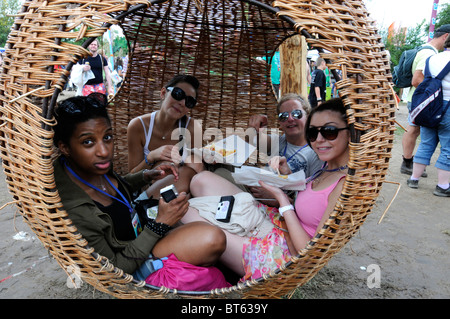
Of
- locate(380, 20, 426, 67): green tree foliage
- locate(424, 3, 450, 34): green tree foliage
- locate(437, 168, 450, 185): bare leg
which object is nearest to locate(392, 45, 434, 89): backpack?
locate(437, 168, 450, 185): bare leg

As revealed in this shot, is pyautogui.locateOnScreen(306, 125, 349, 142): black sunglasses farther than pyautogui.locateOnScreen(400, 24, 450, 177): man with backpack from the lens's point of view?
No

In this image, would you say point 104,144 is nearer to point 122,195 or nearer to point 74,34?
point 122,195

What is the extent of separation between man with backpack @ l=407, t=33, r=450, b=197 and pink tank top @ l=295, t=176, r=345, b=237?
268 centimetres

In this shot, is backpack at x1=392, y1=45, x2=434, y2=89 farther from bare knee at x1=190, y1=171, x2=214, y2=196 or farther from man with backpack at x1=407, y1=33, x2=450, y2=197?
bare knee at x1=190, y1=171, x2=214, y2=196

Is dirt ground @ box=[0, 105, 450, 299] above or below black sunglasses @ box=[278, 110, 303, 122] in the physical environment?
below

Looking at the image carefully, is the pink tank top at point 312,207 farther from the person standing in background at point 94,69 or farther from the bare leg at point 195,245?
the person standing in background at point 94,69

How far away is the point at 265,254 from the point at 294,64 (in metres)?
2.70

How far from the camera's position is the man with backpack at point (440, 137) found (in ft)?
11.5

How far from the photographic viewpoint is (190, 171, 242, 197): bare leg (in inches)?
85.0

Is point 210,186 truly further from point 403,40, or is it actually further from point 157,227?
point 403,40

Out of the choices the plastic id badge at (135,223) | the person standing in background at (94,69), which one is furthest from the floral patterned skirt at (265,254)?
the person standing in background at (94,69)

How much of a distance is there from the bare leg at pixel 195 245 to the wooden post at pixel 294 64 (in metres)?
2.58
